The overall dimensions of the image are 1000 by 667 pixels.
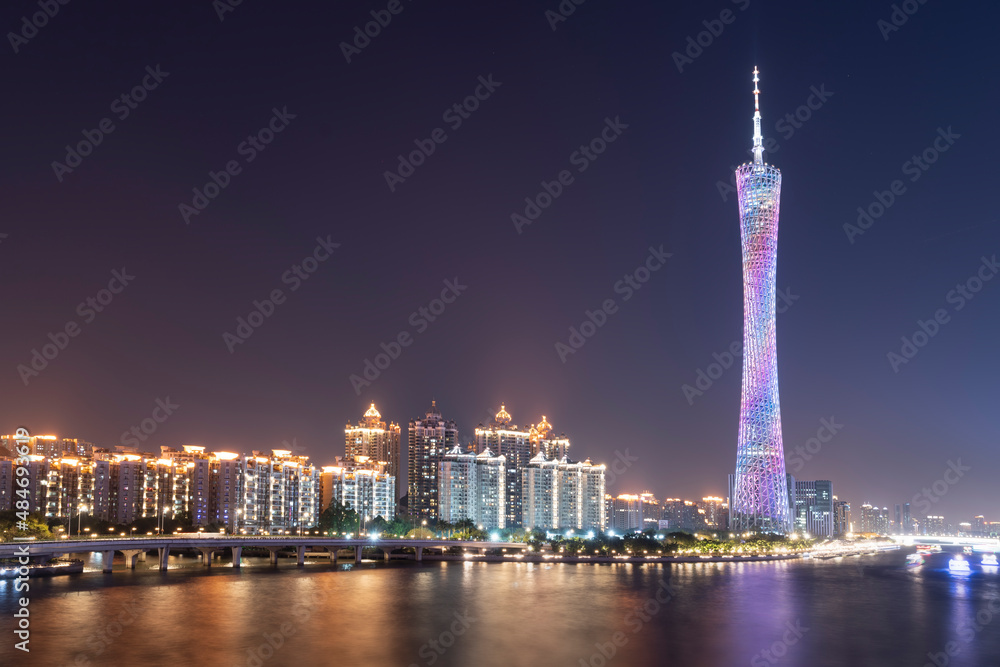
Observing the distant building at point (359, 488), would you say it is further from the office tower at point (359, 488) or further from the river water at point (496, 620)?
the river water at point (496, 620)

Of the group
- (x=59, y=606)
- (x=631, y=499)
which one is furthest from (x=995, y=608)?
(x=631, y=499)

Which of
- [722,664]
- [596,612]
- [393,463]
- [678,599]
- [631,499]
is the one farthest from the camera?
[631,499]

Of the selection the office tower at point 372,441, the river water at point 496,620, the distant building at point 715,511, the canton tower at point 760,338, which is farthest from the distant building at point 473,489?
the distant building at point 715,511

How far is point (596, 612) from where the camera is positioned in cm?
3055

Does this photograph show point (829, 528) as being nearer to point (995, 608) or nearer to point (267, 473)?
point (267, 473)

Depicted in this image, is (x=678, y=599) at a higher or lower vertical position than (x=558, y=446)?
lower

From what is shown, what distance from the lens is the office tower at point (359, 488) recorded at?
263 feet

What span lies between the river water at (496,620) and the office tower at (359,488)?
1378 inches

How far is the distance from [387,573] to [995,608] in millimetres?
26522

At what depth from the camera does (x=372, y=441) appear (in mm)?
103688

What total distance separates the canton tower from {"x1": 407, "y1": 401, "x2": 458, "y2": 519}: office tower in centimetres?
5004

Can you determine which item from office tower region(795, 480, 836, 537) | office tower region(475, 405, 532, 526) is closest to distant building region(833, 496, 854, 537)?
office tower region(795, 480, 836, 537)

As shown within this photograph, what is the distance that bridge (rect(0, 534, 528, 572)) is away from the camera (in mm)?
34625

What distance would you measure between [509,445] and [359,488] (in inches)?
846
